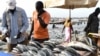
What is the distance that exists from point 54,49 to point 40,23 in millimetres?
1123

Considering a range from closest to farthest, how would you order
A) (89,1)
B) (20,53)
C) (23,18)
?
1. (20,53)
2. (23,18)
3. (89,1)

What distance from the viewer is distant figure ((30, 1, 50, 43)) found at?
812 cm

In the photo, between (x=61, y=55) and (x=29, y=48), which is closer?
(x=61, y=55)

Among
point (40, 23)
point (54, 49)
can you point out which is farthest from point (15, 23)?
point (54, 49)

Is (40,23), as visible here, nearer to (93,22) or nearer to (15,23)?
(15,23)

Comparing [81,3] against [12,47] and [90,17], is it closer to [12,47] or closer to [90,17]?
[90,17]

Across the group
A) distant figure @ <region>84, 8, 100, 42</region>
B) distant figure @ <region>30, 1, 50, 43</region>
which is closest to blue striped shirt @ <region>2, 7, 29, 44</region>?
distant figure @ <region>30, 1, 50, 43</region>

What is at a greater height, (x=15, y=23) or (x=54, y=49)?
(x=15, y=23)

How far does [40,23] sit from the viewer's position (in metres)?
8.15

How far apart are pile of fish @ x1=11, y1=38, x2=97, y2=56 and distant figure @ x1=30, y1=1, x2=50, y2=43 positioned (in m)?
0.59

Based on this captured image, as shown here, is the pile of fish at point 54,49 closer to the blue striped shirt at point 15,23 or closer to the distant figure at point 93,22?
the blue striped shirt at point 15,23

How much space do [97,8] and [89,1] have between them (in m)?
0.58

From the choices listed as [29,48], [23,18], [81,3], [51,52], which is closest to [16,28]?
[23,18]

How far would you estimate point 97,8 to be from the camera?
1178 centimetres
